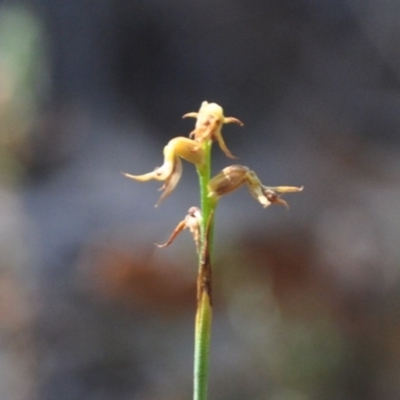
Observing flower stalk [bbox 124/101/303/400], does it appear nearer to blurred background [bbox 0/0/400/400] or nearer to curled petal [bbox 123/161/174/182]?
curled petal [bbox 123/161/174/182]

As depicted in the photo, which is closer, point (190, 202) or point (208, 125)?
point (208, 125)

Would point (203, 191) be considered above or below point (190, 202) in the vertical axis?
below

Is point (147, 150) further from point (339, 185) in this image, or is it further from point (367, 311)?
point (367, 311)

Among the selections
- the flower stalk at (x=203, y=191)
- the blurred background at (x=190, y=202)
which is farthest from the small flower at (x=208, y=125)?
the blurred background at (x=190, y=202)

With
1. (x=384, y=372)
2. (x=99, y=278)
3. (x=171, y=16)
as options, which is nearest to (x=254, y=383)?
(x=384, y=372)

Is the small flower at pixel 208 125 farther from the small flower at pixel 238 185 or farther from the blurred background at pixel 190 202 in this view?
the blurred background at pixel 190 202

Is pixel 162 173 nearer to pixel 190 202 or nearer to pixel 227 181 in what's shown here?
pixel 227 181

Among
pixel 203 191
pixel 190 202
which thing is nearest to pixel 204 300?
pixel 203 191
